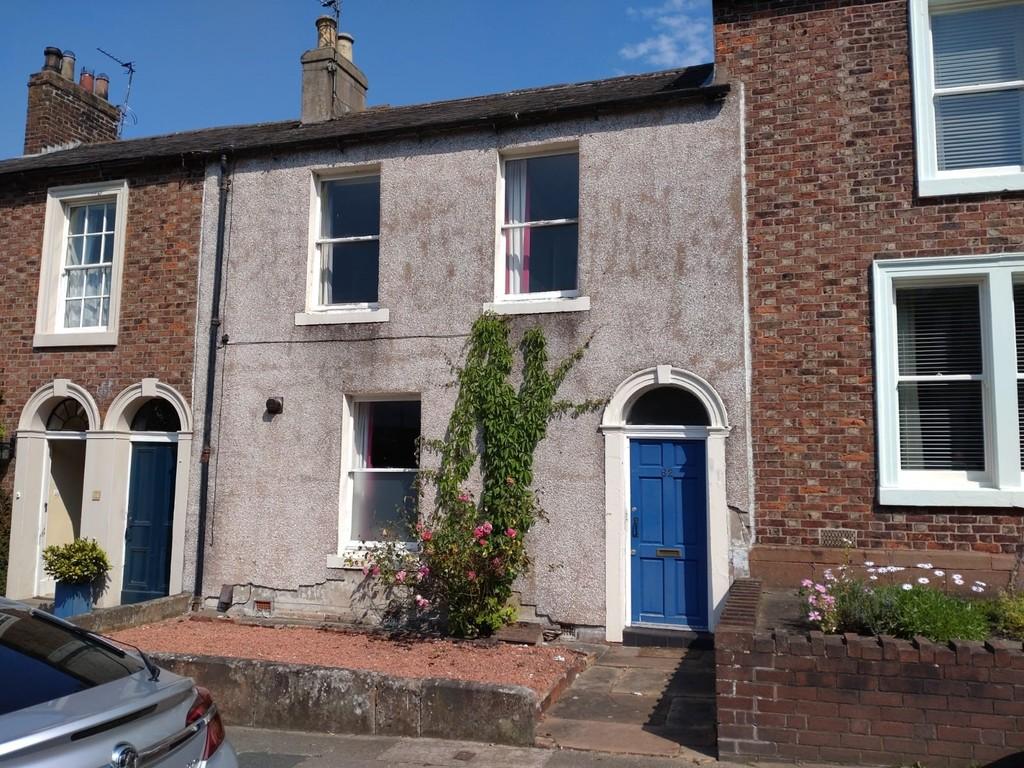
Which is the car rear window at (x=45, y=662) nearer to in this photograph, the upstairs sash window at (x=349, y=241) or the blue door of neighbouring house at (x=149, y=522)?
the upstairs sash window at (x=349, y=241)

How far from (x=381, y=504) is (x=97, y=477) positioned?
402 cm

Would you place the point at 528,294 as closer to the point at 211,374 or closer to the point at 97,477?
the point at 211,374

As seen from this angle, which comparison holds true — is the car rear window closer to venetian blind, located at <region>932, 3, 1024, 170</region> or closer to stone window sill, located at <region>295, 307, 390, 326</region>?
stone window sill, located at <region>295, 307, 390, 326</region>

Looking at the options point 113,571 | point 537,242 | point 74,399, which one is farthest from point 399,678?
point 74,399

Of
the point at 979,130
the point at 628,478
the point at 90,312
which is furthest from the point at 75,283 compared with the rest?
the point at 979,130

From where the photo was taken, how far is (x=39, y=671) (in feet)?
12.2

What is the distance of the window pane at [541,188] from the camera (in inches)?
399

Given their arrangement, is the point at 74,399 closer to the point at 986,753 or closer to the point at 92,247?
the point at 92,247

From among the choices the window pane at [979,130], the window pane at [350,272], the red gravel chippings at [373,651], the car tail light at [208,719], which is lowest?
the red gravel chippings at [373,651]

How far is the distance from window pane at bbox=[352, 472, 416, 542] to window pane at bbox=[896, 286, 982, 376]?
5.46m

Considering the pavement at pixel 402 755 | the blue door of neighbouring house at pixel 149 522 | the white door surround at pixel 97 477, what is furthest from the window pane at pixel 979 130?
the blue door of neighbouring house at pixel 149 522

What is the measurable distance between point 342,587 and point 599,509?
3.17 metres

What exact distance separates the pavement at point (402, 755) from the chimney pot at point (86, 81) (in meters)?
13.0

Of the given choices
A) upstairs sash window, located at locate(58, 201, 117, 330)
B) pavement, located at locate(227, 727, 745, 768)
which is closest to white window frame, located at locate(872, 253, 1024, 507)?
pavement, located at locate(227, 727, 745, 768)
